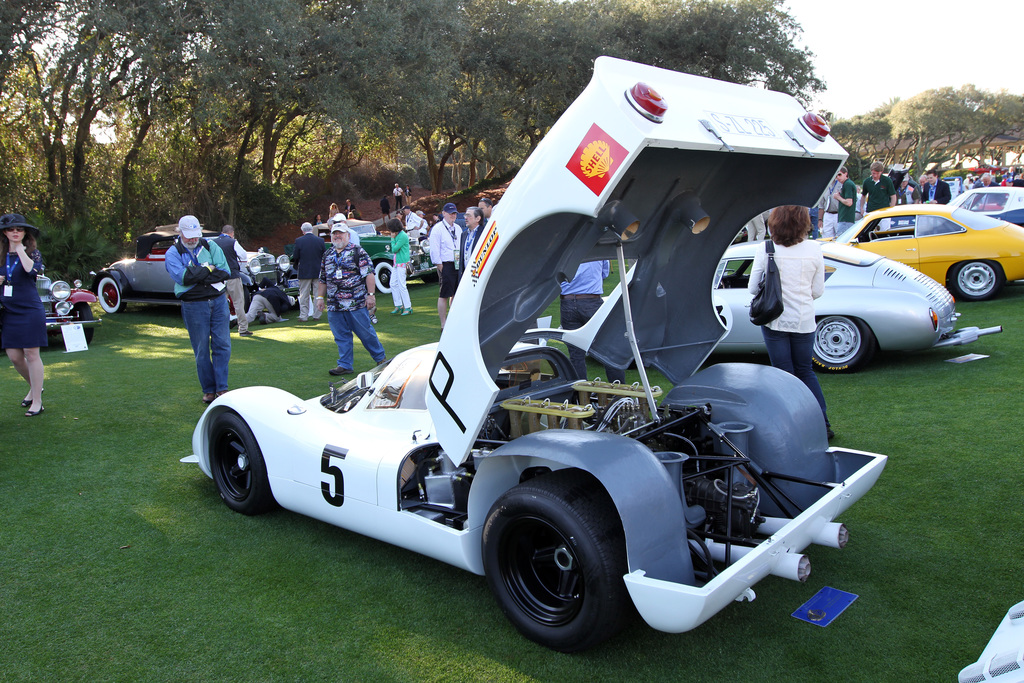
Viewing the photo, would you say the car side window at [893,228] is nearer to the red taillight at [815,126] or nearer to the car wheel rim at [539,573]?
the red taillight at [815,126]

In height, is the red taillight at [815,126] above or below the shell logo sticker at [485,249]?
above

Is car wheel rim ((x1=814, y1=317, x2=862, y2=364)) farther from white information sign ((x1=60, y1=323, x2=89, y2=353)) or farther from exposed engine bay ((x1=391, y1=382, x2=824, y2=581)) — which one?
white information sign ((x1=60, y1=323, x2=89, y2=353))

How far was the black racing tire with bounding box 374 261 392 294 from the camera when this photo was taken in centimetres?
1647

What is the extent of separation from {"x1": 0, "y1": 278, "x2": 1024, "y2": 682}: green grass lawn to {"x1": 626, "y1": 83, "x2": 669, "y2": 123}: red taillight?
215 cm

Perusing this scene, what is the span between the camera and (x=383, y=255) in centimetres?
1659

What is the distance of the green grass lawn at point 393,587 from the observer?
9.88 ft

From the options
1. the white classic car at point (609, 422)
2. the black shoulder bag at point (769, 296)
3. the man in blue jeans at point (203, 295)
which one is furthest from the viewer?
the man in blue jeans at point (203, 295)

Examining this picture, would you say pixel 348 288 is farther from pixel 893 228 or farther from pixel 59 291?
pixel 893 228

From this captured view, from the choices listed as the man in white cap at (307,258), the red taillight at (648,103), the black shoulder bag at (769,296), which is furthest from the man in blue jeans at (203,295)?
the red taillight at (648,103)

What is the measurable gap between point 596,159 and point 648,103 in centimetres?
26

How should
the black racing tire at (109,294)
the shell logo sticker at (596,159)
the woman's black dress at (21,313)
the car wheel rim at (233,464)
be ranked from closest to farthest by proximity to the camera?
the shell logo sticker at (596,159) → the car wheel rim at (233,464) → the woman's black dress at (21,313) → the black racing tire at (109,294)

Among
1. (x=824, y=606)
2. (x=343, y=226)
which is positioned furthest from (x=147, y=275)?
(x=824, y=606)

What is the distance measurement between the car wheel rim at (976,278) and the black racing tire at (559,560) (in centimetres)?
995

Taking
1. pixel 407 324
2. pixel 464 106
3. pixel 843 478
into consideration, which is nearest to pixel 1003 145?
pixel 464 106
